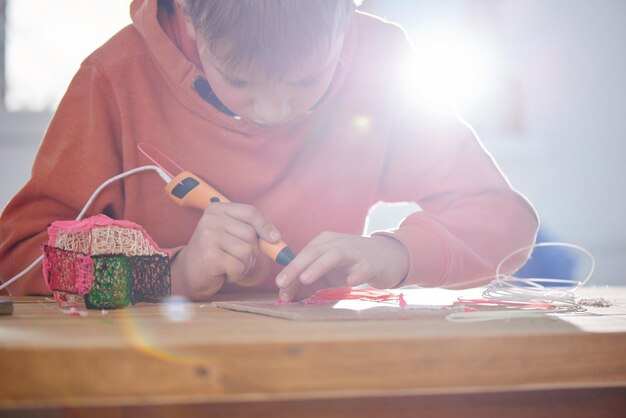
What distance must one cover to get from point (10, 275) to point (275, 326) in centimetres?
52

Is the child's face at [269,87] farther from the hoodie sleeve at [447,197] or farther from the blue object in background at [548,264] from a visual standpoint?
the blue object in background at [548,264]

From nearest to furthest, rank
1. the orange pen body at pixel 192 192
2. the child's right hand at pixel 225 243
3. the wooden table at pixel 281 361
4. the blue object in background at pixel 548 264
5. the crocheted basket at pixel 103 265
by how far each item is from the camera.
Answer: the wooden table at pixel 281 361, the crocheted basket at pixel 103 265, the child's right hand at pixel 225 243, the orange pen body at pixel 192 192, the blue object in background at pixel 548 264

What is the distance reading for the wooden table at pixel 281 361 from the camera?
0.41m

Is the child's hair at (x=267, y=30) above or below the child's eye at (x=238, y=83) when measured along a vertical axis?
above

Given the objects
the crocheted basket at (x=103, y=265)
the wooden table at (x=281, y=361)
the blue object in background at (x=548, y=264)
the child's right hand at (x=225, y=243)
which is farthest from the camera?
the blue object in background at (x=548, y=264)

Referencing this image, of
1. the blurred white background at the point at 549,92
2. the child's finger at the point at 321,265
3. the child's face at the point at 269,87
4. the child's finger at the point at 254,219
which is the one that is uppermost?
the blurred white background at the point at 549,92

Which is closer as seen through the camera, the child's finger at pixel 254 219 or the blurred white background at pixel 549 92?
the child's finger at pixel 254 219

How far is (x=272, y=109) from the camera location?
0.80 meters

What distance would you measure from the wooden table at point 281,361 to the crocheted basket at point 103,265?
0.07 m

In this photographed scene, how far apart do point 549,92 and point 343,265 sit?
211 centimetres

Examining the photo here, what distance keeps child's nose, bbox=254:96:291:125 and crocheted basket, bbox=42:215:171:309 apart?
19 centimetres

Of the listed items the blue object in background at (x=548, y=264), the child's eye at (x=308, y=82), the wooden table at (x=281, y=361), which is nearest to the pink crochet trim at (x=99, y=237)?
the wooden table at (x=281, y=361)

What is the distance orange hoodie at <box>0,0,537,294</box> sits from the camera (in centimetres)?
93

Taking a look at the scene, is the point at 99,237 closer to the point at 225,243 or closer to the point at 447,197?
the point at 225,243
